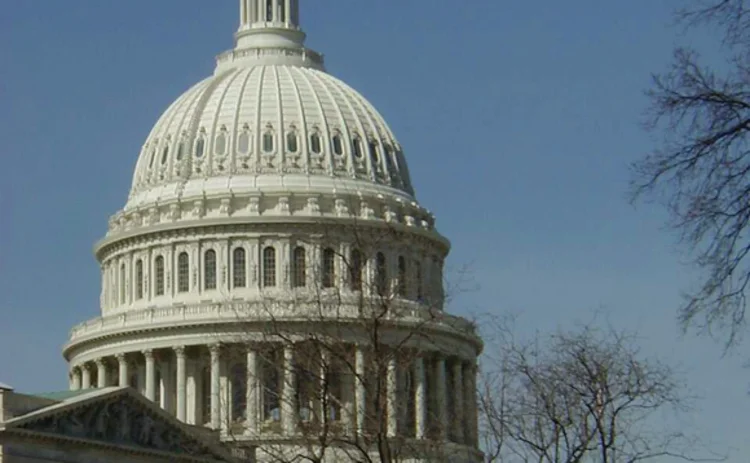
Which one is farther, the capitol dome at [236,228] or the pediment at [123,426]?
the capitol dome at [236,228]

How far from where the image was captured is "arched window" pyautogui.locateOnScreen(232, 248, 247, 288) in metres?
152

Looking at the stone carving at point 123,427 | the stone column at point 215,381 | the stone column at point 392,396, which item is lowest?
the stone column at point 392,396

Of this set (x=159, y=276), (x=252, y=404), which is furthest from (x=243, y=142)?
(x=252, y=404)

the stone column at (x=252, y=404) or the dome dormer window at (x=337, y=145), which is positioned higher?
the dome dormer window at (x=337, y=145)

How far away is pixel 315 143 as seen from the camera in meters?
159

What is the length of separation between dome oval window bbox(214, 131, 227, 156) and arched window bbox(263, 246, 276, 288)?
10115mm

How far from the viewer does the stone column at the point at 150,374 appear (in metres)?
150

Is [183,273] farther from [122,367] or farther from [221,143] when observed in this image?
[221,143]

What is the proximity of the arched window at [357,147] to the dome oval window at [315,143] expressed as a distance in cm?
287

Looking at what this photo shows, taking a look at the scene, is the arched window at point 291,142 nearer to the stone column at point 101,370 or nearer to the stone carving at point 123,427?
the stone column at point 101,370

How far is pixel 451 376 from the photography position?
152500mm

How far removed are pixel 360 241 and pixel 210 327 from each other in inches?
3862

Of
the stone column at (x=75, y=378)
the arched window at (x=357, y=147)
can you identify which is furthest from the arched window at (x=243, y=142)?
the stone column at (x=75, y=378)

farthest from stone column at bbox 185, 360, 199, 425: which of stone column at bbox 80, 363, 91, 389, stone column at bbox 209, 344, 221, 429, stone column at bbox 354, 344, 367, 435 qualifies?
stone column at bbox 354, 344, 367, 435
